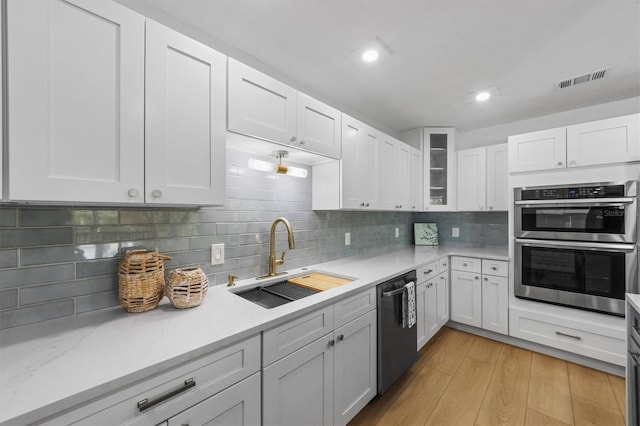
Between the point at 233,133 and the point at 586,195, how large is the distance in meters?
2.85

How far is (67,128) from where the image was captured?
2.86ft

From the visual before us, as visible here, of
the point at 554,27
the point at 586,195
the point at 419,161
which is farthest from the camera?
the point at 419,161

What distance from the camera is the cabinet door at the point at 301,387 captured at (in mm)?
1111

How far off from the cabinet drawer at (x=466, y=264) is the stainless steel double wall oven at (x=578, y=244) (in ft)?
1.11

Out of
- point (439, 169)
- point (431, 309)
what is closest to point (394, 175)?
point (439, 169)

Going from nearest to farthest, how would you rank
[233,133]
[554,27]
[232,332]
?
[232,332]
[233,133]
[554,27]

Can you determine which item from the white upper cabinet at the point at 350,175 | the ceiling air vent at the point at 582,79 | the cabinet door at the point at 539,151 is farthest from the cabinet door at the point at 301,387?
the ceiling air vent at the point at 582,79

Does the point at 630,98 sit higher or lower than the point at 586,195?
higher

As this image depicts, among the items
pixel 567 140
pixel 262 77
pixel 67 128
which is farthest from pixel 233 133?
pixel 567 140

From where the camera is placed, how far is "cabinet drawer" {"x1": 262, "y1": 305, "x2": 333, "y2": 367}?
43.3 inches

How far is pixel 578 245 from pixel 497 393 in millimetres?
1419

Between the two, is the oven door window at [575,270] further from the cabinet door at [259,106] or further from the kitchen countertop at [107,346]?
the cabinet door at [259,106]

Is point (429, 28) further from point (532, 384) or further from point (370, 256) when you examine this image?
point (532, 384)

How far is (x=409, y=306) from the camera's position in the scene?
6.63 feet
